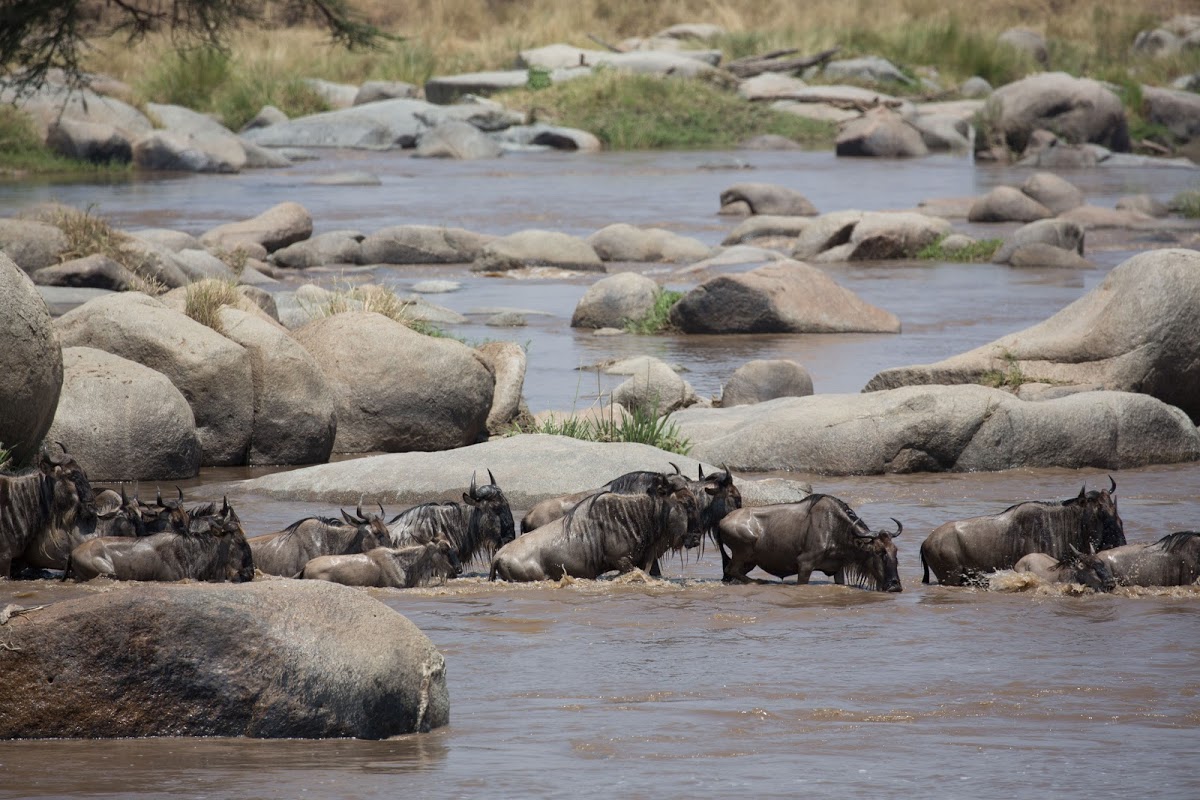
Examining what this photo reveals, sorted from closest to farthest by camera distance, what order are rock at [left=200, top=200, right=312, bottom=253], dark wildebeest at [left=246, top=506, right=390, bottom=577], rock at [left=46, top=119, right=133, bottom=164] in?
dark wildebeest at [left=246, top=506, right=390, bottom=577], rock at [left=200, top=200, right=312, bottom=253], rock at [left=46, top=119, right=133, bottom=164]

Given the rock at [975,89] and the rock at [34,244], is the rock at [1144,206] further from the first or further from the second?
the rock at [975,89]

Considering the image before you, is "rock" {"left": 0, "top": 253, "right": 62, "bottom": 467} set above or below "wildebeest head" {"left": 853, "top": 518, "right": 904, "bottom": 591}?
above

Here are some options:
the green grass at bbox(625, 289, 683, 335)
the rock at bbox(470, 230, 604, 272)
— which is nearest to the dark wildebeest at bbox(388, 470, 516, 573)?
the green grass at bbox(625, 289, 683, 335)

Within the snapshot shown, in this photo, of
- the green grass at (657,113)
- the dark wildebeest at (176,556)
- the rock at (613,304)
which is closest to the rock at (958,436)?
the dark wildebeest at (176,556)

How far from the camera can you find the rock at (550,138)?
167 feet

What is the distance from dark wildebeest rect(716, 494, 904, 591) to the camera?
32.6ft

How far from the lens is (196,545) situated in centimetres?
962

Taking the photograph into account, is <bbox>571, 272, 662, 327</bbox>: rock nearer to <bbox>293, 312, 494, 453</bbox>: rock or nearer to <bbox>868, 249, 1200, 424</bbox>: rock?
<bbox>868, 249, 1200, 424</bbox>: rock

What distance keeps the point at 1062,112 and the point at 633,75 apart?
14.1 metres

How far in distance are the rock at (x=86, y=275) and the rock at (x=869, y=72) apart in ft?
135

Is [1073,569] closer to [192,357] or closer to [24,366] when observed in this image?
[24,366]

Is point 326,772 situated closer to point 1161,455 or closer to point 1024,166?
point 1161,455

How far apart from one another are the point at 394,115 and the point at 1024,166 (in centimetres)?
1806

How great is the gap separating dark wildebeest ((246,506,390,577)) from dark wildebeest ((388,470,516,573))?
240mm
